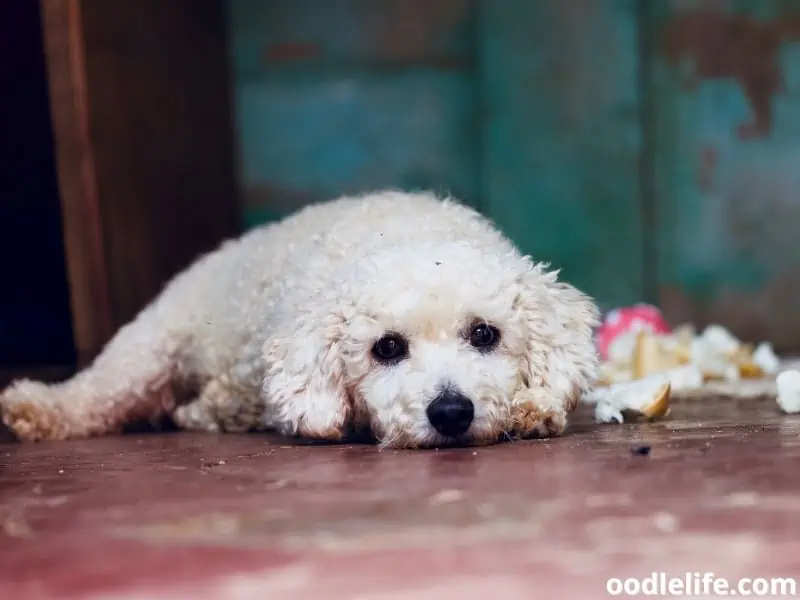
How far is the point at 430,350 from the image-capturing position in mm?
2662

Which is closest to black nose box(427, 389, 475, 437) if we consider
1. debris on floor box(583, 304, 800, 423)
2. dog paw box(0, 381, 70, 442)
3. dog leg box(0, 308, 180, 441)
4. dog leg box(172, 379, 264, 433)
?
debris on floor box(583, 304, 800, 423)

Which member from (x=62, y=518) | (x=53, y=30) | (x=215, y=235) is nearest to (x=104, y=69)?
(x=53, y=30)

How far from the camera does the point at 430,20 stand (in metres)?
5.70

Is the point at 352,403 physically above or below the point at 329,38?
below

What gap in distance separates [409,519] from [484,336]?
875mm

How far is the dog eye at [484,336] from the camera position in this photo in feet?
8.90

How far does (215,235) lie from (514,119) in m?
1.58

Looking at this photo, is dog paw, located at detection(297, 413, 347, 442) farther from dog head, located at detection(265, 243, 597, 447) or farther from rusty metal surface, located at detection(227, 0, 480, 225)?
rusty metal surface, located at detection(227, 0, 480, 225)

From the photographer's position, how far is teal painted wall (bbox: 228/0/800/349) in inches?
217

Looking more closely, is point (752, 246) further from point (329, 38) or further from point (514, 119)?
point (329, 38)

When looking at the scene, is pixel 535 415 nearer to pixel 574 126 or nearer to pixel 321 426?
pixel 321 426

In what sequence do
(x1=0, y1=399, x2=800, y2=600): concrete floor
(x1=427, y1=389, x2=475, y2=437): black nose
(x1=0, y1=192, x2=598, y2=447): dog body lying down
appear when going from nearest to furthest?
(x1=0, y1=399, x2=800, y2=600): concrete floor
(x1=427, y1=389, x2=475, y2=437): black nose
(x1=0, y1=192, x2=598, y2=447): dog body lying down

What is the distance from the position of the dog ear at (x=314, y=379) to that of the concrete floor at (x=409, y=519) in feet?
0.33

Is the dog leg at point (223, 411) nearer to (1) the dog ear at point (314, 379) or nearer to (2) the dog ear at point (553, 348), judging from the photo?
(1) the dog ear at point (314, 379)
